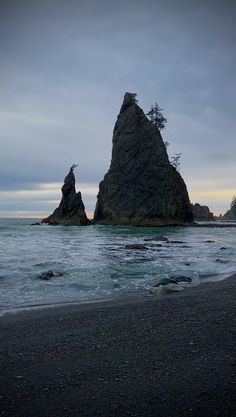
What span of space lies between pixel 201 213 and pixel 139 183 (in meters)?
65.9

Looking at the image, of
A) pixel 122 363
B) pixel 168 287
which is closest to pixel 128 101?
pixel 168 287

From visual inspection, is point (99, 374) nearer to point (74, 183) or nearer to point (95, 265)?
point (95, 265)

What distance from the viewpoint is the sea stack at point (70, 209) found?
79.6 meters

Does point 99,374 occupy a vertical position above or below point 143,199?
below

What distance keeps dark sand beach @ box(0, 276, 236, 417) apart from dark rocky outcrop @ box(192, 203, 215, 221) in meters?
136

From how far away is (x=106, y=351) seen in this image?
5.15 m

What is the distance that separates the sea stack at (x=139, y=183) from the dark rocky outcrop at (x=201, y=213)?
57126 mm

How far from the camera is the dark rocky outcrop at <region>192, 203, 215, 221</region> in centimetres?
14050

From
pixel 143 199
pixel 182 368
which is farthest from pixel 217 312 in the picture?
pixel 143 199

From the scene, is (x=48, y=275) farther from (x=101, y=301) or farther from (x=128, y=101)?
(x=128, y=101)

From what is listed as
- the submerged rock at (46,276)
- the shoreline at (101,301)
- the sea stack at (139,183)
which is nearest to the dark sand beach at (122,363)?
the shoreline at (101,301)

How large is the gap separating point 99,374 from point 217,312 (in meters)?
3.61

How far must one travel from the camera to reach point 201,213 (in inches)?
5600

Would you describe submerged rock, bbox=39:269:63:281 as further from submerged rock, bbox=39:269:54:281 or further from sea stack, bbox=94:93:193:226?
sea stack, bbox=94:93:193:226
